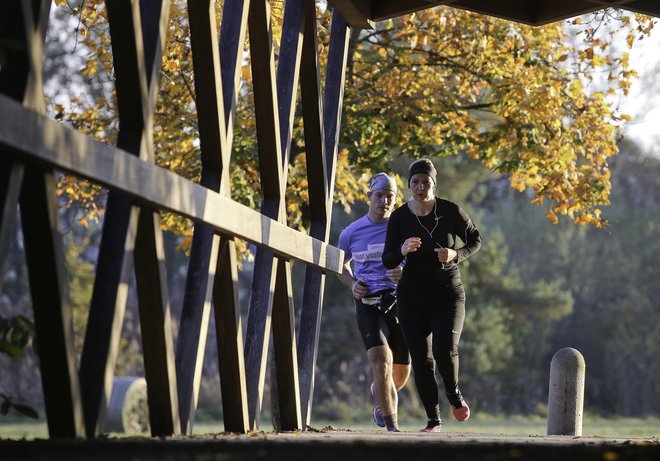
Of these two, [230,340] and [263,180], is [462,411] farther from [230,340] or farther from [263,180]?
[230,340]

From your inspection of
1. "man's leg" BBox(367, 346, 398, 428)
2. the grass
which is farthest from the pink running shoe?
the grass

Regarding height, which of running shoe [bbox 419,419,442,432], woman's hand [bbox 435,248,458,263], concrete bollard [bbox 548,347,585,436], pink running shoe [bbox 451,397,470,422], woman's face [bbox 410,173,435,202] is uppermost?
woman's face [bbox 410,173,435,202]

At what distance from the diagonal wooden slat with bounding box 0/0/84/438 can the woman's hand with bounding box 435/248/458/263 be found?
4069mm

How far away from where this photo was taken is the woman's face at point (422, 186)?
9.56 meters

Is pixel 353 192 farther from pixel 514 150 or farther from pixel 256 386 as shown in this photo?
pixel 256 386

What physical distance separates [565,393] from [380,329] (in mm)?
1576

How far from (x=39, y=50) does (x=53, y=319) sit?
114 centimetres

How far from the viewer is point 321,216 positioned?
11.0 m

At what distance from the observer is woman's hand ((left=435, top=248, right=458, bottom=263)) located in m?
9.33

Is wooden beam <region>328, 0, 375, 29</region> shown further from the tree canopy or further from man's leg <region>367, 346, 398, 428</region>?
the tree canopy

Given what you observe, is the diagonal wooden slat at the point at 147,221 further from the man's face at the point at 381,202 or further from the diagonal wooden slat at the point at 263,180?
the man's face at the point at 381,202

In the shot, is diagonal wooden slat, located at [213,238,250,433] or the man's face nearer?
diagonal wooden slat, located at [213,238,250,433]

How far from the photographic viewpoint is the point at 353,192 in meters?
17.4

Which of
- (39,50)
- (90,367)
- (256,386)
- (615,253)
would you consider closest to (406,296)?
(256,386)
